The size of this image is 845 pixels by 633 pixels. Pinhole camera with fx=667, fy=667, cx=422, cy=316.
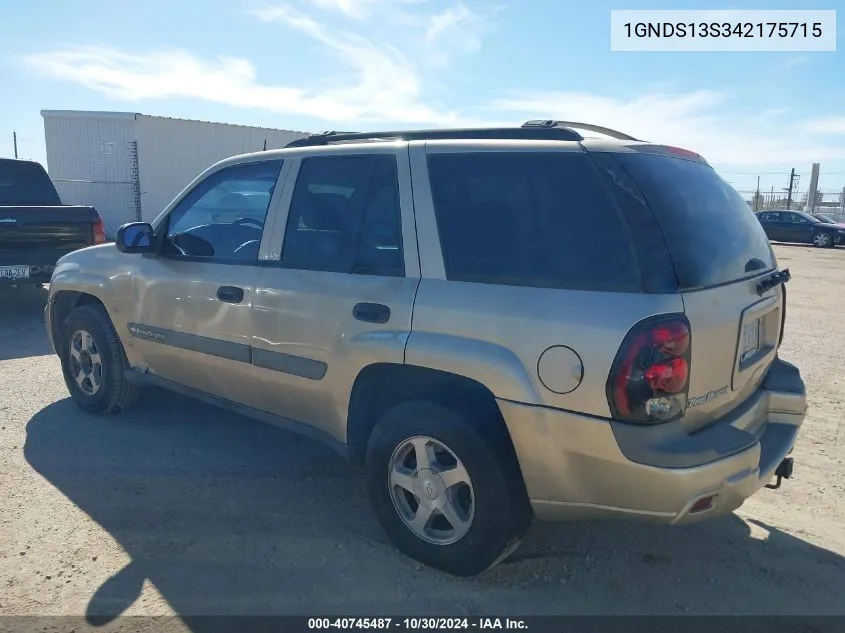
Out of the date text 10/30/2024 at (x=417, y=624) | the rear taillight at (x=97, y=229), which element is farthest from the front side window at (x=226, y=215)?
the rear taillight at (x=97, y=229)

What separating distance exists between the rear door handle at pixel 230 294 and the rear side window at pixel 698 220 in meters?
2.12

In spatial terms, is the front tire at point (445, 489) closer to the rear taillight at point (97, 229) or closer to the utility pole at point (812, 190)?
the rear taillight at point (97, 229)

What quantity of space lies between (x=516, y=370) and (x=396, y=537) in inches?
43.1

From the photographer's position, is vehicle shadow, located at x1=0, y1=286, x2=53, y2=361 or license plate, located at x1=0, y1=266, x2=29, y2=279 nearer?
vehicle shadow, located at x1=0, y1=286, x2=53, y2=361

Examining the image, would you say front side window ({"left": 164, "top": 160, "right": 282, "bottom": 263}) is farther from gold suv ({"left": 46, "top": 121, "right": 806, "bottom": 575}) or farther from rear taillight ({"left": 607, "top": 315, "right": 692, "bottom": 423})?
rear taillight ({"left": 607, "top": 315, "right": 692, "bottom": 423})

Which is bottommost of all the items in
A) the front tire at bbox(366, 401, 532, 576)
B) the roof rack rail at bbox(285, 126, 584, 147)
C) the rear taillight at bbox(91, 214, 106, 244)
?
the front tire at bbox(366, 401, 532, 576)

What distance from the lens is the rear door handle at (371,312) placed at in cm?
301

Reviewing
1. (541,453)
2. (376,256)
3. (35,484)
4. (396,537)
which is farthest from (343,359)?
(35,484)

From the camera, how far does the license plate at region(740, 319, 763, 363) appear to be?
2.85m

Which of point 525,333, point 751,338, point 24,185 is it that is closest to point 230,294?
point 525,333

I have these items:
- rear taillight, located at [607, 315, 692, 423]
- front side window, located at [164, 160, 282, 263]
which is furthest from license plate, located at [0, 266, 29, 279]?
rear taillight, located at [607, 315, 692, 423]

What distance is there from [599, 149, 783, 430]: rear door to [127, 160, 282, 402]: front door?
211 cm

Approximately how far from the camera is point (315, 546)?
3.23 metres

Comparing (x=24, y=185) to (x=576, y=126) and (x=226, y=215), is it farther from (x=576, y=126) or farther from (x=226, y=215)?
(x=576, y=126)
